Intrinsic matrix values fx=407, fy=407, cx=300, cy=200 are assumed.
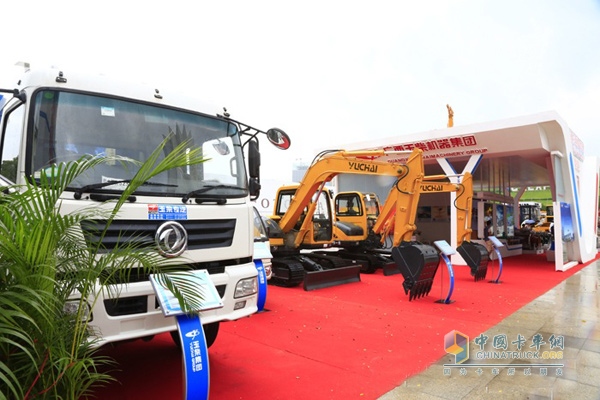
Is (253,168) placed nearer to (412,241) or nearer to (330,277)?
(330,277)

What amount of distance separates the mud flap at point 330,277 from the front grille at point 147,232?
4.94 m

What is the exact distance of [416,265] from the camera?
7.18 m

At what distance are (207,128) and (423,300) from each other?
527 cm

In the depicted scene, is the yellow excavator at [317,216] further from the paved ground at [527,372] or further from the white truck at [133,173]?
the white truck at [133,173]

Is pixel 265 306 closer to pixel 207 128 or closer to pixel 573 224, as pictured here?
pixel 207 128

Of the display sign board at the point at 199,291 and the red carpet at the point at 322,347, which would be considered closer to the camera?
the display sign board at the point at 199,291

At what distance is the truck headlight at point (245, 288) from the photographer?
11.3 feet

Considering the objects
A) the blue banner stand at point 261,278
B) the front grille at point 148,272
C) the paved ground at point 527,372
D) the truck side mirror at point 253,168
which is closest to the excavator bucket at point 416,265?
the paved ground at point 527,372

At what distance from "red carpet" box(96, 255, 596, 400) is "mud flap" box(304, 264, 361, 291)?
0.27 m

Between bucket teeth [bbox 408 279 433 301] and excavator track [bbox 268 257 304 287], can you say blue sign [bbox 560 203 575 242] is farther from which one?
excavator track [bbox 268 257 304 287]

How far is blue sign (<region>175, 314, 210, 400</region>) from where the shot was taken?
2.62 meters

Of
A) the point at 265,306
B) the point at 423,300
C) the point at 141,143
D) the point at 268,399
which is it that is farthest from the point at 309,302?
the point at 141,143

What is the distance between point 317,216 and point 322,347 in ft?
18.7

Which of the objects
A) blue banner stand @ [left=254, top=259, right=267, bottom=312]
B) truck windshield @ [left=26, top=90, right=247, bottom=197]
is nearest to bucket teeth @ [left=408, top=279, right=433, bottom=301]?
blue banner stand @ [left=254, top=259, right=267, bottom=312]
